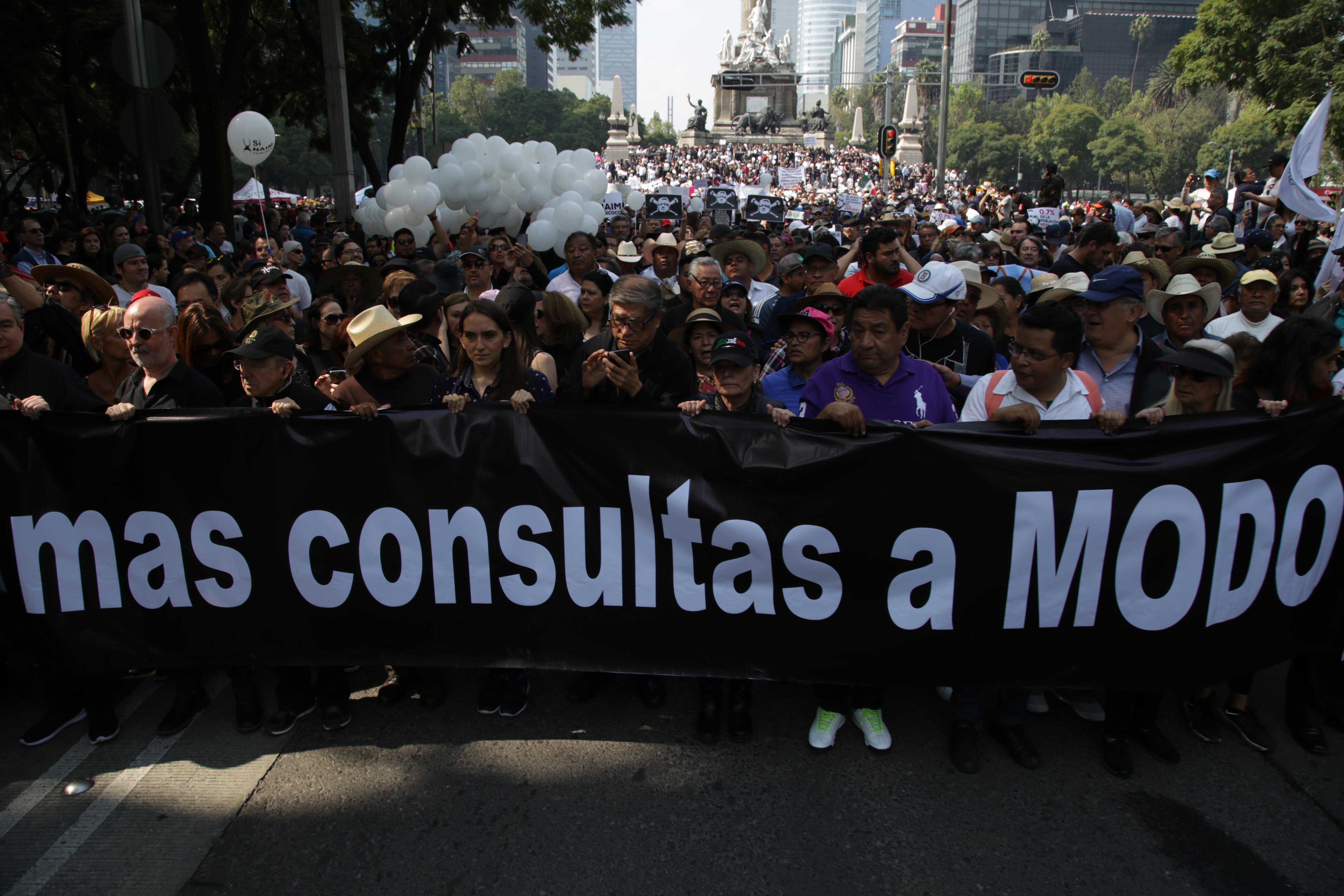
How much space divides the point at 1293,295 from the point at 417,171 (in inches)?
387

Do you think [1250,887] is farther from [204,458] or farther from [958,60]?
[958,60]

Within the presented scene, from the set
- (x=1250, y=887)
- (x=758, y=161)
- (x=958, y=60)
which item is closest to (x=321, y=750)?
(x=1250, y=887)

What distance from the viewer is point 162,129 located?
375 inches

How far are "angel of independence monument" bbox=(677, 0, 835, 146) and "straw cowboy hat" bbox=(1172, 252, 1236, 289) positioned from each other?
304 feet

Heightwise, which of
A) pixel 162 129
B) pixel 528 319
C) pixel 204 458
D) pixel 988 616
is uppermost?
pixel 162 129

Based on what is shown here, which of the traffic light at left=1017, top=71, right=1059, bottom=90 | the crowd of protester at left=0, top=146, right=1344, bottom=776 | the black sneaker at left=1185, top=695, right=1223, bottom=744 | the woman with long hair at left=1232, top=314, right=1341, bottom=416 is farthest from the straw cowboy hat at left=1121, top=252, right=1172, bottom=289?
the traffic light at left=1017, top=71, right=1059, bottom=90

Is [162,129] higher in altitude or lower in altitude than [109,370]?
higher

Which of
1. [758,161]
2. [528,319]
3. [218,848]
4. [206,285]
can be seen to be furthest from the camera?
[758,161]

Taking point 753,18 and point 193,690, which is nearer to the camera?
point 193,690

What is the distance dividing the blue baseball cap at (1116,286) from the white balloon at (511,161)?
9.54 metres

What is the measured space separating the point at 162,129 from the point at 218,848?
28.3ft

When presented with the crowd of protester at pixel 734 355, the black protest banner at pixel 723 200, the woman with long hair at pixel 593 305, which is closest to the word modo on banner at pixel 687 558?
the crowd of protester at pixel 734 355

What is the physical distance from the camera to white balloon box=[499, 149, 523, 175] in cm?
1252

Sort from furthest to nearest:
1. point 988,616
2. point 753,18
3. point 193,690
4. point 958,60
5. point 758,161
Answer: point 958,60 < point 753,18 < point 758,161 < point 193,690 < point 988,616
